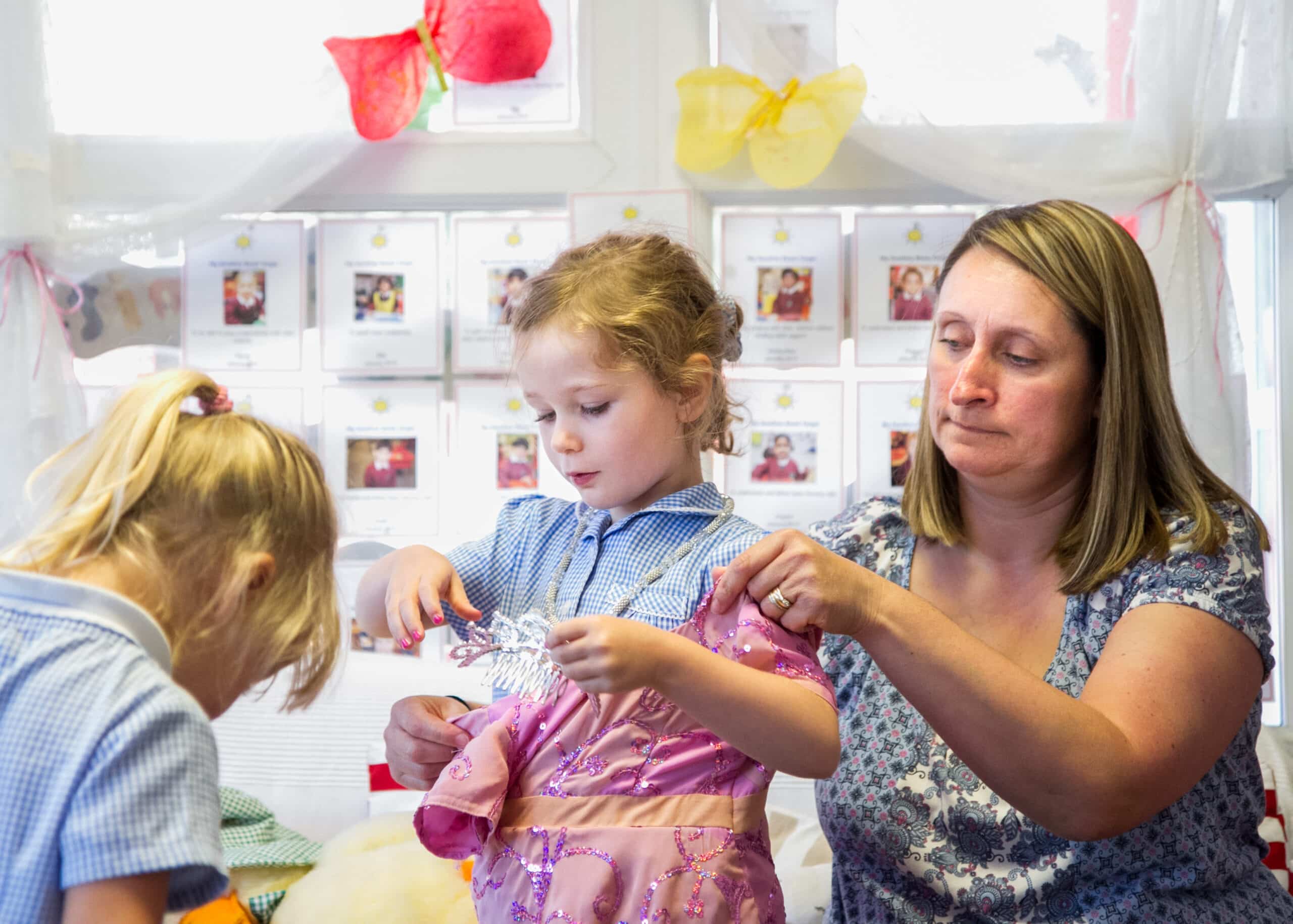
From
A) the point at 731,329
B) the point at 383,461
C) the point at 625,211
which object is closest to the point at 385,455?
the point at 383,461

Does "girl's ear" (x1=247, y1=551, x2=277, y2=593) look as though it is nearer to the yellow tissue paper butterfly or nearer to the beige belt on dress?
the beige belt on dress

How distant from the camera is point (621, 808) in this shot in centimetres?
109

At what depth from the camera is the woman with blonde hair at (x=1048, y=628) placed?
113cm

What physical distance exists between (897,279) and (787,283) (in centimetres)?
20

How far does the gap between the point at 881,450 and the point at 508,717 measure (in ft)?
3.82

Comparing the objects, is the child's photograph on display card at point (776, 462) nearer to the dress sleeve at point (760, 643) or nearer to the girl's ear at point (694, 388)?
the girl's ear at point (694, 388)

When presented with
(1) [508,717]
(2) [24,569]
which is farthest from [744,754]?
(2) [24,569]

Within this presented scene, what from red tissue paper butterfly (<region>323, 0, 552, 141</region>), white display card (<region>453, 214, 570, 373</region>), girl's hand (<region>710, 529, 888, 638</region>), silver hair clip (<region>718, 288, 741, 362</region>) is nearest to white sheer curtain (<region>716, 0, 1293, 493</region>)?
red tissue paper butterfly (<region>323, 0, 552, 141</region>)

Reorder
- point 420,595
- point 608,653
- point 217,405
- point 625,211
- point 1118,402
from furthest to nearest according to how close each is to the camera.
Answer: point 625,211, point 1118,402, point 420,595, point 217,405, point 608,653

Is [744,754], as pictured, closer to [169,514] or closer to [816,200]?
[169,514]

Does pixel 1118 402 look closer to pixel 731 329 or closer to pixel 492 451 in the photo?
pixel 731 329

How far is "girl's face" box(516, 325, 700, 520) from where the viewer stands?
121cm

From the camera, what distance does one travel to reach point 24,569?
0.94 m

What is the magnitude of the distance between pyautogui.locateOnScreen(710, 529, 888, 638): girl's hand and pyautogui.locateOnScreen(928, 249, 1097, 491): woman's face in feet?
1.00
